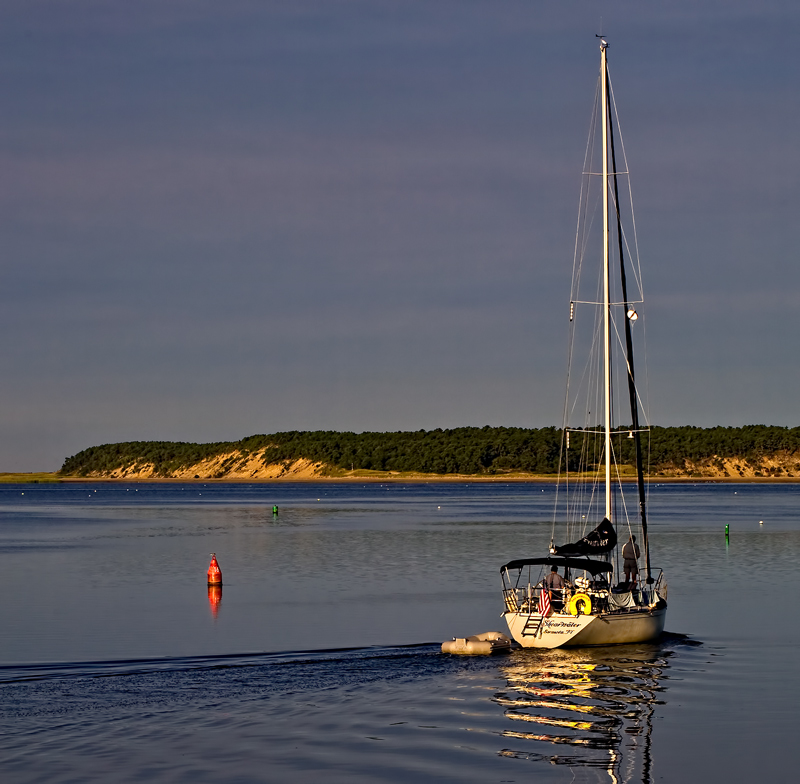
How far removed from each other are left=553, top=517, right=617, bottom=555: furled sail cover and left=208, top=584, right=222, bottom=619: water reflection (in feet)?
44.7

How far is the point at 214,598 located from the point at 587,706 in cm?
2598

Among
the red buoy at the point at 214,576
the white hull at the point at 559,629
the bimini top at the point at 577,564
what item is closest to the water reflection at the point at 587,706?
the white hull at the point at 559,629

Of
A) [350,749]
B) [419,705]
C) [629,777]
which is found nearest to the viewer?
[629,777]

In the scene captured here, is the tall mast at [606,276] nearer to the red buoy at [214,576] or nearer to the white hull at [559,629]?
the white hull at [559,629]

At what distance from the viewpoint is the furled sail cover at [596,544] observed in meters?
39.3

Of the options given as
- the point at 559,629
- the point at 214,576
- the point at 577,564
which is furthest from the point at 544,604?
the point at 214,576

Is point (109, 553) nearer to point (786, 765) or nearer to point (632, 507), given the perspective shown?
point (786, 765)

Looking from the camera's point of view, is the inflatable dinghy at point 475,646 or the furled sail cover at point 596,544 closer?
the inflatable dinghy at point 475,646

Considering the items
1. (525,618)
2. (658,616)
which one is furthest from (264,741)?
(658,616)

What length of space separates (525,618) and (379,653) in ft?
14.2

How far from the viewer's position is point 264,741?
24234mm

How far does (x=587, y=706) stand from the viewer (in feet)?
90.7

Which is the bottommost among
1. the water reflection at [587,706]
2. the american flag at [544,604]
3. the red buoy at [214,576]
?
the water reflection at [587,706]

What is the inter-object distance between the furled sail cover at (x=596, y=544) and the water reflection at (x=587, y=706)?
379cm
